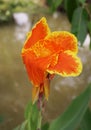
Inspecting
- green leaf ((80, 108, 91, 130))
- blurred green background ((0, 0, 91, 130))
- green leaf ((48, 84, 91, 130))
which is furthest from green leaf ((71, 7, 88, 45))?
green leaf ((48, 84, 91, 130))

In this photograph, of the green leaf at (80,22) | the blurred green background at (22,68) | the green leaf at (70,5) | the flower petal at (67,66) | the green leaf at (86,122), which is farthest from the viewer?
the blurred green background at (22,68)

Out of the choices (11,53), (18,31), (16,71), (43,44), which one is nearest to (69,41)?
(43,44)

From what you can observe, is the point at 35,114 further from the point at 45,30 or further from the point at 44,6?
the point at 44,6

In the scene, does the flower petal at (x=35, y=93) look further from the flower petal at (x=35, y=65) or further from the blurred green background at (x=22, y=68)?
the blurred green background at (x=22, y=68)

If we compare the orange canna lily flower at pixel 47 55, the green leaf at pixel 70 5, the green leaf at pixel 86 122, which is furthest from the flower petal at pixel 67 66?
the green leaf at pixel 70 5

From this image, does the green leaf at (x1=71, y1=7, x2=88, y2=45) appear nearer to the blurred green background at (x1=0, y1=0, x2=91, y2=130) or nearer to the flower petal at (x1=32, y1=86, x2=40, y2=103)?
the blurred green background at (x1=0, y1=0, x2=91, y2=130)

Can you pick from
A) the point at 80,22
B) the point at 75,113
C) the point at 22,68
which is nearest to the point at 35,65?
the point at 75,113
